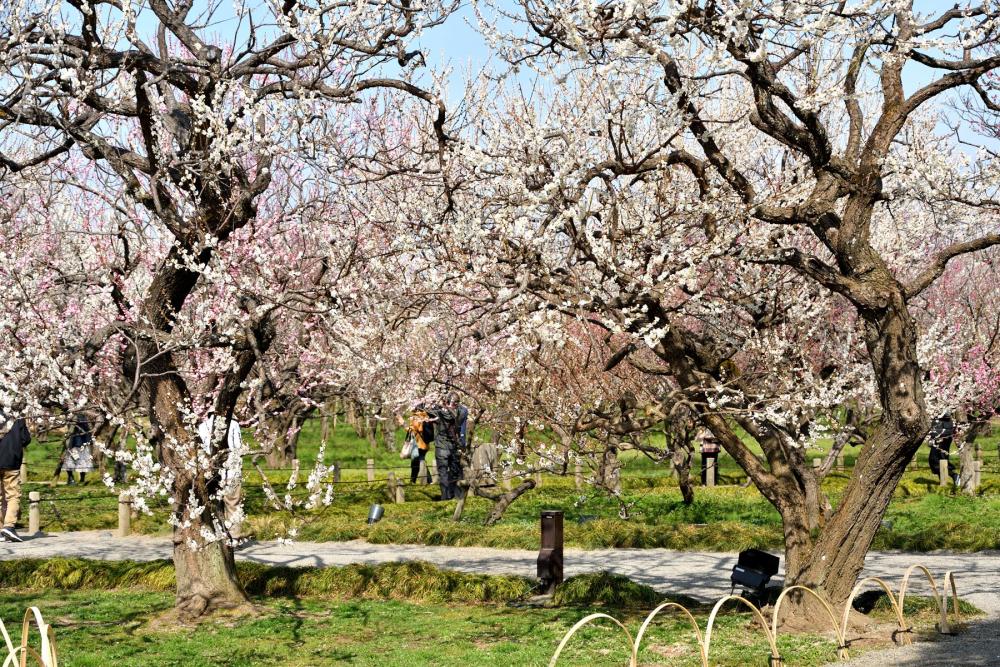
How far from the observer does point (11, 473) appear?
621 inches

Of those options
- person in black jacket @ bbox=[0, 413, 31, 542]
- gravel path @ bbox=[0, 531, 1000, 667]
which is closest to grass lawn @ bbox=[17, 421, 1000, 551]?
gravel path @ bbox=[0, 531, 1000, 667]

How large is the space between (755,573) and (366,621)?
3.87m

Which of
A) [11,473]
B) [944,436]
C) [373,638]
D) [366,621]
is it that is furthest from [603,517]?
[11,473]

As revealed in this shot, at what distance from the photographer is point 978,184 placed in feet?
30.3

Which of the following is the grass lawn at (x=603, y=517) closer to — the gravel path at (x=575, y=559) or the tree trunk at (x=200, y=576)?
the gravel path at (x=575, y=559)

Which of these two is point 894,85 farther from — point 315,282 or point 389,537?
point 389,537

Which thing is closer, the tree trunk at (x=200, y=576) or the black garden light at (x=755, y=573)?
the black garden light at (x=755, y=573)

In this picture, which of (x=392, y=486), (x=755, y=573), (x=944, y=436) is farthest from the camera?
(x=944, y=436)

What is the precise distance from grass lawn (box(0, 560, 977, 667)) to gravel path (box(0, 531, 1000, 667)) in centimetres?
134

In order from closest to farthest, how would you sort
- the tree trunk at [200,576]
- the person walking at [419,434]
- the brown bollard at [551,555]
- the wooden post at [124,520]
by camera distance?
the tree trunk at [200,576] < the brown bollard at [551,555] < the wooden post at [124,520] < the person walking at [419,434]

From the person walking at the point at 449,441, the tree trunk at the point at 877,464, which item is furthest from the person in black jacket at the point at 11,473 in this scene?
the tree trunk at the point at 877,464

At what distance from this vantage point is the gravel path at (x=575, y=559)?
12000 millimetres

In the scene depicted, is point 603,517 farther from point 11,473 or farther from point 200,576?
point 11,473

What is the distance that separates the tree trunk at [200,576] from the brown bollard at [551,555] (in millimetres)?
3106
